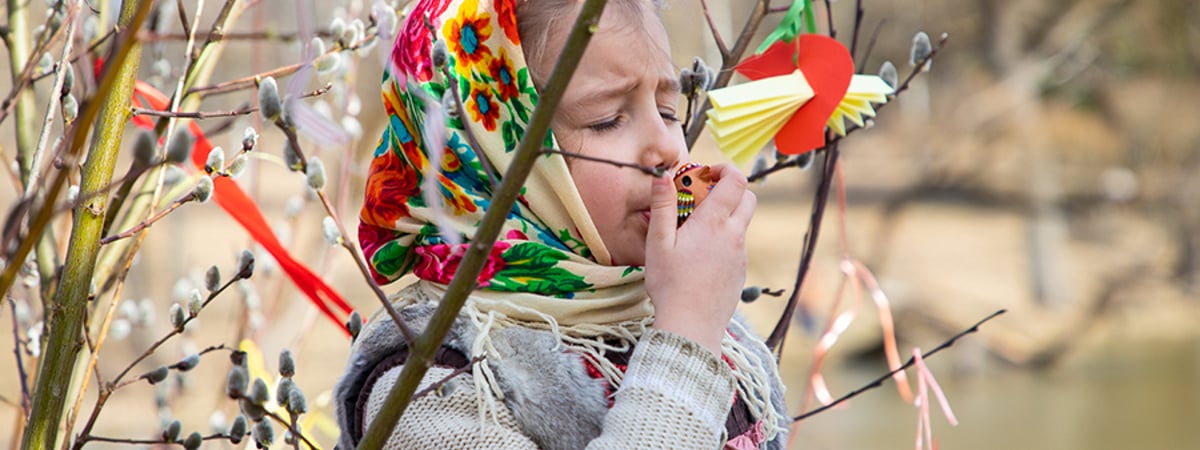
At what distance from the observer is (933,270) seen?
46.4 feet

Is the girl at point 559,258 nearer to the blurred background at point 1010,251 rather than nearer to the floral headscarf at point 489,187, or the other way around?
the floral headscarf at point 489,187

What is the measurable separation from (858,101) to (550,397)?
Answer: 52cm

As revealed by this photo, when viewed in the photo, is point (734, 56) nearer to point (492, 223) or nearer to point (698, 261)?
point (698, 261)

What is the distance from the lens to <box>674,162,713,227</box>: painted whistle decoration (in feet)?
4.14

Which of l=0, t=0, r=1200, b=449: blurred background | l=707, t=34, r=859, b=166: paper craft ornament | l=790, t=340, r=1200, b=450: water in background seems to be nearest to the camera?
l=707, t=34, r=859, b=166: paper craft ornament

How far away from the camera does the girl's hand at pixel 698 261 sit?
1.17 m

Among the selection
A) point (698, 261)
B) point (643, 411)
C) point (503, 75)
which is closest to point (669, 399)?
point (643, 411)

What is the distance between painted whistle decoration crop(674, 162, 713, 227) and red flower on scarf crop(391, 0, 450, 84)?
0.27 metres

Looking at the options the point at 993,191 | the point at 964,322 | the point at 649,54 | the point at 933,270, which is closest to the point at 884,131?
the point at 993,191

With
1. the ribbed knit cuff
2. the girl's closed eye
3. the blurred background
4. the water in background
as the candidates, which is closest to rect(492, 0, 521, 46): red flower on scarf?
the girl's closed eye

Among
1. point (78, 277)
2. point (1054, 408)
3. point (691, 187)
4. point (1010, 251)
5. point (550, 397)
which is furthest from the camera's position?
point (1010, 251)

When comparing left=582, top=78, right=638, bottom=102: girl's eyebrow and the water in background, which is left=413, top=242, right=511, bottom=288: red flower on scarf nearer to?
left=582, top=78, right=638, bottom=102: girl's eyebrow

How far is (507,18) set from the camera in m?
1.25

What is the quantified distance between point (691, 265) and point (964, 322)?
11517 millimetres
